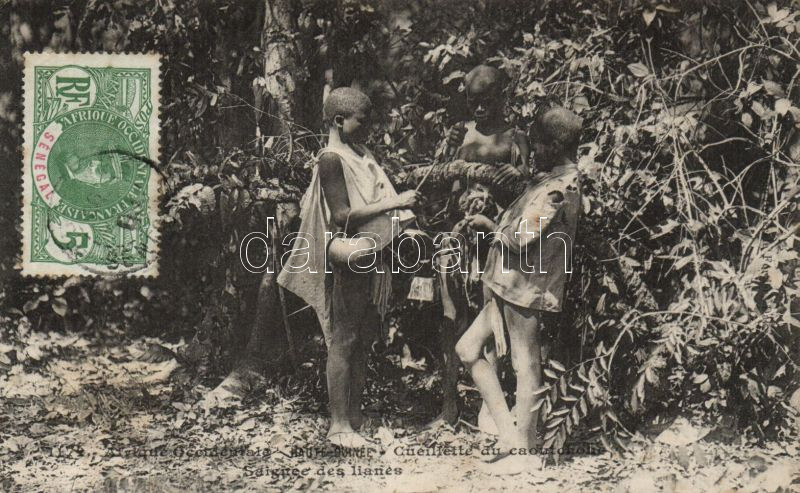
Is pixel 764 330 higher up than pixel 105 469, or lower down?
higher up

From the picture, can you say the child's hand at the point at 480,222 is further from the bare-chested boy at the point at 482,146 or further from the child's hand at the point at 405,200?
the child's hand at the point at 405,200

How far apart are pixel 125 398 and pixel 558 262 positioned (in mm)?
2430

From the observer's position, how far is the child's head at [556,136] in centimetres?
421

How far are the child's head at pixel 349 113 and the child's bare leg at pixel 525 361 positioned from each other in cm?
119

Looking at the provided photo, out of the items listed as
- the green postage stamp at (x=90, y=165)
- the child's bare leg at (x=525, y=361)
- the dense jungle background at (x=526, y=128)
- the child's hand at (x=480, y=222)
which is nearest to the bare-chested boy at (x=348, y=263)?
the dense jungle background at (x=526, y=128)

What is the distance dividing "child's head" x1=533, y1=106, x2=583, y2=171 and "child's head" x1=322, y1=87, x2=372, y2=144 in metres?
0.91

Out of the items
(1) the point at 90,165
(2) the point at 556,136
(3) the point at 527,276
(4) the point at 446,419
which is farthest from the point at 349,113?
(4) the point at 446,419

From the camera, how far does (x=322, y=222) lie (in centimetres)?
429

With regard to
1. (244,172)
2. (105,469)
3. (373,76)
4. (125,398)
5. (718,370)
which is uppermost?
(373,76)

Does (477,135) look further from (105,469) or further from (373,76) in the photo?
(105,469)

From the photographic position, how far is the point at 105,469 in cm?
433

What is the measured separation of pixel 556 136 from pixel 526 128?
19 cm

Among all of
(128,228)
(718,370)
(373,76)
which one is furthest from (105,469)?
(718,370)

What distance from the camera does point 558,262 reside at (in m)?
4.26
